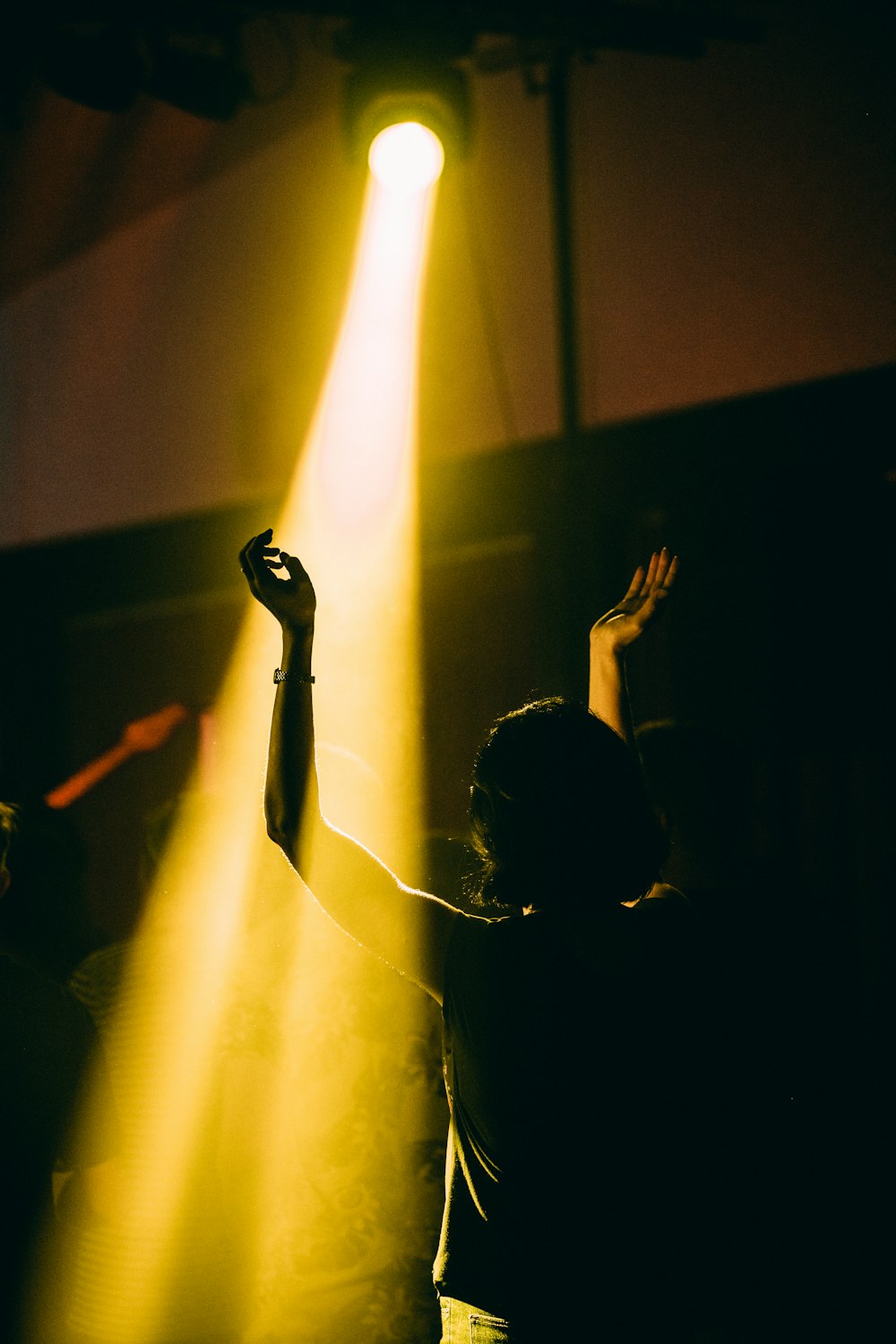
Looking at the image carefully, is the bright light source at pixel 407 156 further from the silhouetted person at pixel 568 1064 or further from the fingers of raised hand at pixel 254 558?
the silhouetted person at pixel 568 1064

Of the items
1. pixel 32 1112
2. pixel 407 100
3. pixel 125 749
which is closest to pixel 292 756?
pixel 32 1112

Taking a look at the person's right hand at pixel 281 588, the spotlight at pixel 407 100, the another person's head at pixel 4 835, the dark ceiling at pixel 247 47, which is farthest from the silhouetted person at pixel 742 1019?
the dark ceiling at pixel 247 47

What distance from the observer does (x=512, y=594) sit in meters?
3.56

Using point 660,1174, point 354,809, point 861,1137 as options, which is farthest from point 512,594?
point 660,1174

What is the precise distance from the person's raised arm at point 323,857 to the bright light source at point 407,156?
5.85ft

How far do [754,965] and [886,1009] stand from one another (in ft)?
4.83

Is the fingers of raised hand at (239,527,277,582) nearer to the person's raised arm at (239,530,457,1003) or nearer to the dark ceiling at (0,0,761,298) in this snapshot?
the person's raised arm at (239,530,457,1003)

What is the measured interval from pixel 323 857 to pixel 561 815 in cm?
28

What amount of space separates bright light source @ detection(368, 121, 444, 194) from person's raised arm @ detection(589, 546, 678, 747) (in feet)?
5.02

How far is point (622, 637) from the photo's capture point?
1.76 metres

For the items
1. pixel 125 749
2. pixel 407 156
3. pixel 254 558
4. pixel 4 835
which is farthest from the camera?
pixel 125 749

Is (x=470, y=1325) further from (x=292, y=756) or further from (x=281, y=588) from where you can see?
(x=281, y=588)

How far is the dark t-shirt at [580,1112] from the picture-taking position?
115 cm

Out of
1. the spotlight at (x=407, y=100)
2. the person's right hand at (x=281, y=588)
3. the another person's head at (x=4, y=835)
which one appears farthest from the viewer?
the spotlight at (x=407, y=100)
